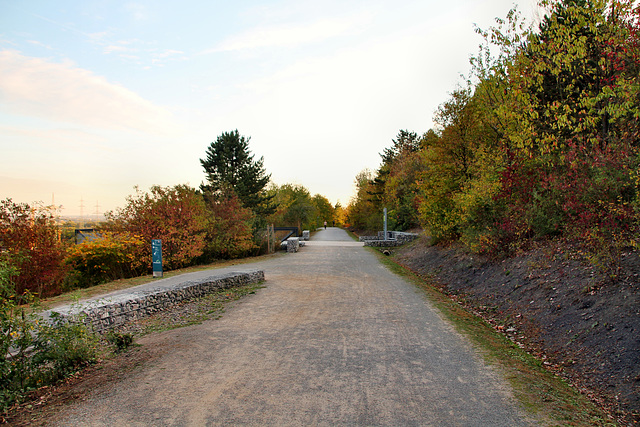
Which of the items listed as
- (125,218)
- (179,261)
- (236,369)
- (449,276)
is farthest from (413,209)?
(236,369)

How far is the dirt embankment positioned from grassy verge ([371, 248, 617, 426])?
0.73ft

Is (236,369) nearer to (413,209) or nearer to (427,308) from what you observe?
(427,308)

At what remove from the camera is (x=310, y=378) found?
461 centimetres

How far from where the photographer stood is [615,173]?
7004 millimetres

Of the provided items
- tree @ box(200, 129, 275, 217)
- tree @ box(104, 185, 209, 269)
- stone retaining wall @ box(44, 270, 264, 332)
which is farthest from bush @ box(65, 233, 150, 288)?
tree @ box(200, 129, 275, 217)

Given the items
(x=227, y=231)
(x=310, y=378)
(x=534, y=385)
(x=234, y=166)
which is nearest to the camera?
(x=534, y=385)

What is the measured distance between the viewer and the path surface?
12.3ft

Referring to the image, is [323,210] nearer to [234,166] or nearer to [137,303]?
[234,166]

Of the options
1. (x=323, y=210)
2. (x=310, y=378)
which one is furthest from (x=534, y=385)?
(x=323, y=210)

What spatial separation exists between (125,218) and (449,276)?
13.0 metres

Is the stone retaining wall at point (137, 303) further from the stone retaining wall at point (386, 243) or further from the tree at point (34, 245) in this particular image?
the stone retaining wall at point (386, 243)

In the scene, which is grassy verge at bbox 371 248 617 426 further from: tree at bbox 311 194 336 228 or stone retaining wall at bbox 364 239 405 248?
tree at bbox 311 194 336 228

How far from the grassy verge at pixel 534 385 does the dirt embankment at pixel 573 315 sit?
0.73 ft

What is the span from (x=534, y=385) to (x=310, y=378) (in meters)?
2.77
